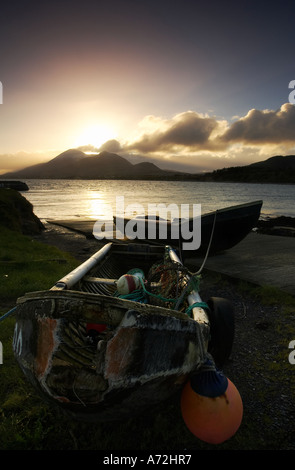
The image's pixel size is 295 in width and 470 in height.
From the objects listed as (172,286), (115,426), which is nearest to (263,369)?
(172,286)

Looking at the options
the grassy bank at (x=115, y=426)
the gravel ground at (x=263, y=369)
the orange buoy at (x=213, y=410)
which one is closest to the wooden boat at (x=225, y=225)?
the gravel ground at (x=263, y=369)

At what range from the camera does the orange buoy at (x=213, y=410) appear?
279 cm

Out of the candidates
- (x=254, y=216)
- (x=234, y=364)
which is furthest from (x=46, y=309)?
(x=254, y=216)

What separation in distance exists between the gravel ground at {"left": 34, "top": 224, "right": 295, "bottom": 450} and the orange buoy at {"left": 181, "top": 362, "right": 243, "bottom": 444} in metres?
0.67

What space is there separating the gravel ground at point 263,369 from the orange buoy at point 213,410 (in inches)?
26.3

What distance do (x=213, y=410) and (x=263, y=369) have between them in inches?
90.5

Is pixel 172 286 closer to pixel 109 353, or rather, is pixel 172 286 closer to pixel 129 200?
pixel 109 353

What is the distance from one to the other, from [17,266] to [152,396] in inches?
312

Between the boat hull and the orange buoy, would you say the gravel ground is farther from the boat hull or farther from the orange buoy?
the boat hull

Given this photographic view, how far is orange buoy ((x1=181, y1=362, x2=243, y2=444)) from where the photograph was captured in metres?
2.79

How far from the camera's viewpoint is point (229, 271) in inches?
371

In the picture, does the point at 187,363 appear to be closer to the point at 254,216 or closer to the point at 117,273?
the point at 117,273

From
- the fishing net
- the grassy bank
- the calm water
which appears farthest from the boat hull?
the calm water

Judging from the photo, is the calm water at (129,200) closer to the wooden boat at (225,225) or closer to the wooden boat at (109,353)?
the wooden boat at (225,225)
